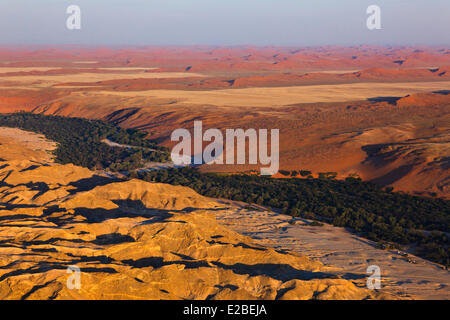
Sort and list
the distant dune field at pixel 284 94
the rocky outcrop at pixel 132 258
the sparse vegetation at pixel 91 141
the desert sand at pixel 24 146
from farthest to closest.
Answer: the distant dune field at pixel 284 94 → the sparse vegetation at pixel 91 141 → the desert sand at pixel 24 146 → the rocky outcrop at pixel 132 258

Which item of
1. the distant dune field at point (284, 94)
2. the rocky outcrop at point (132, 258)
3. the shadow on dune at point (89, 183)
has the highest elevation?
the distant dune field at point (284, 94)

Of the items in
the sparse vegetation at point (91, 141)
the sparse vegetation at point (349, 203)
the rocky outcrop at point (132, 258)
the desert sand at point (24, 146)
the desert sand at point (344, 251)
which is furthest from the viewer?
the sparse vegetation at point (91, 141)

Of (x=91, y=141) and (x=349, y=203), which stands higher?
(x=91, y=141)

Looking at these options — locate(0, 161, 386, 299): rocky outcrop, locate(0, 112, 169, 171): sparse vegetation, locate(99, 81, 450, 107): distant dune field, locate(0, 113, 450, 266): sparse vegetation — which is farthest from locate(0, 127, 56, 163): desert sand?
locate(99, 81, 450, 107): distant dune field

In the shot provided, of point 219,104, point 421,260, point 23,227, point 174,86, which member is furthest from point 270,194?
point 174,86

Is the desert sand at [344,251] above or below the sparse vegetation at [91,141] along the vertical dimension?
below

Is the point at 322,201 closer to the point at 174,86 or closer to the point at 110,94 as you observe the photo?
the point at 110,94

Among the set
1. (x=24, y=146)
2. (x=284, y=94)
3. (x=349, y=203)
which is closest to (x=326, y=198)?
(x=349, y=203)

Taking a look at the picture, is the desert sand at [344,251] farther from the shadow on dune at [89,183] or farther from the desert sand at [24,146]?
the desert sand at [24,146]

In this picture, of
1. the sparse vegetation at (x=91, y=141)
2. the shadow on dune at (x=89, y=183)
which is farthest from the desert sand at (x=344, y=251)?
the sparse vegetation at (x=91, y=141)

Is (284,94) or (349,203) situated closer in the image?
(349,203)

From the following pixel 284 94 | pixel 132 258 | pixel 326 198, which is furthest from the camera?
pixel 284 94

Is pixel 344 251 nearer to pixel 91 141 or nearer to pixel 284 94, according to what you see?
pixel 91 141
